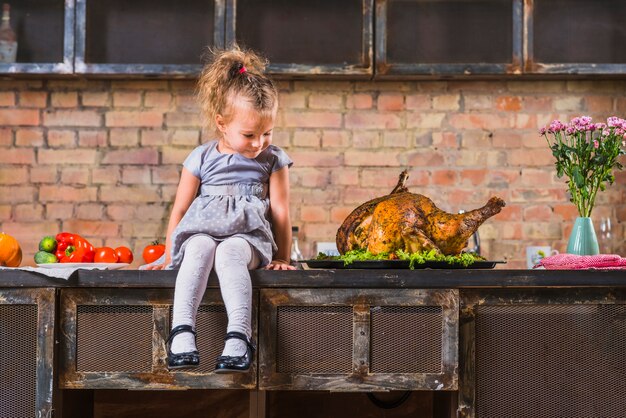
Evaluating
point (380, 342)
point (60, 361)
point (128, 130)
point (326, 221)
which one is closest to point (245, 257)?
point (380, 342)

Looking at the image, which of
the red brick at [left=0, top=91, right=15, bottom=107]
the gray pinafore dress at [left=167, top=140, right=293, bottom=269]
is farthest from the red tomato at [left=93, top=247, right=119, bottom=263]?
the red brick at [left=0, top=91, right=15, bottom=107]

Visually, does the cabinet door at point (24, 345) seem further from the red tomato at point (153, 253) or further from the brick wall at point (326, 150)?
the brick wall at point (326, 150)

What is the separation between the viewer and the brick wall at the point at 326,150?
375 cm

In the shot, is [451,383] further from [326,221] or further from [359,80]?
[359,80]

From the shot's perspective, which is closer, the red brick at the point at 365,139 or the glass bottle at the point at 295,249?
the glass bottle at the point at 295,249

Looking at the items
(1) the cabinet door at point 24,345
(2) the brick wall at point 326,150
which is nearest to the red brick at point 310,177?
(2) the brick wall at point 326,150

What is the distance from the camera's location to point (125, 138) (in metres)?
3.78

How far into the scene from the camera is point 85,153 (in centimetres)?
379

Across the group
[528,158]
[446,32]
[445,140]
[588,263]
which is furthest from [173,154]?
[588,263]

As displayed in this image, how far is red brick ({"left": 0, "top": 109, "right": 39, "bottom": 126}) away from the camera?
379 cm

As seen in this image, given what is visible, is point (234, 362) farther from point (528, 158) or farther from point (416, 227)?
point (528, 158)

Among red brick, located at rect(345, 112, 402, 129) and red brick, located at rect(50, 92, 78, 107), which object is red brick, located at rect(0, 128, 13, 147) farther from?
red brick, located at rect(345, 112, 402, 129)

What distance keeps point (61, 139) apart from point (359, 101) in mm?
1444

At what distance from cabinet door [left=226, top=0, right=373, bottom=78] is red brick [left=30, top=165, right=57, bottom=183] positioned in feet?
3.48
